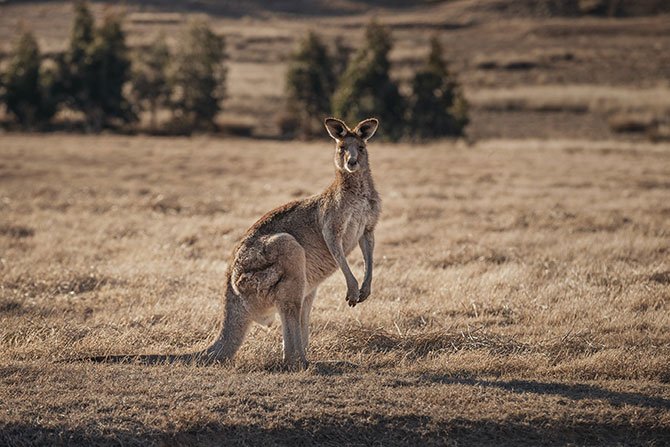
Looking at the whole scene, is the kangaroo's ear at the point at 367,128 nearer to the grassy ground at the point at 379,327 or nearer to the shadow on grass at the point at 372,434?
the grassy ground at the point at 379,327

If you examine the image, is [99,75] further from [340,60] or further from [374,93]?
[374,93]

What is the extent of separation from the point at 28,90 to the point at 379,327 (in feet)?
143

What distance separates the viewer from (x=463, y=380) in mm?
7172

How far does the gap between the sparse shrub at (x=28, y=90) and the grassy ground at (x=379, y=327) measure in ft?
96.6

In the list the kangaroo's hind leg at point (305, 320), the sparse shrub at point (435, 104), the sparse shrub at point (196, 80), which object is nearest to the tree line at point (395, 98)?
the sparse shrub at point (435, 104)

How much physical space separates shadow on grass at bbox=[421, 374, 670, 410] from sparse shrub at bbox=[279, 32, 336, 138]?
133 ft

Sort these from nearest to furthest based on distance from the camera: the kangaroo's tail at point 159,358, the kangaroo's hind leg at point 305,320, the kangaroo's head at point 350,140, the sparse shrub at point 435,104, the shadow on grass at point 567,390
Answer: the shadow on grass at point 567,390, the kangaroo's tail at point 159,358, the kangaroo's hind leg at point 305,320, the kangaroo's head at point 350,140, the sparse shrub at point 435,104

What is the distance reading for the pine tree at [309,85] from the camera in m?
48.0

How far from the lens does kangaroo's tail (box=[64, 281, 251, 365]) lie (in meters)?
7.32

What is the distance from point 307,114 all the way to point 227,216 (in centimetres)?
3152

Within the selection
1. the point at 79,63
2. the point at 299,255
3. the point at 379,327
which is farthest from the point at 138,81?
the point at 299,255

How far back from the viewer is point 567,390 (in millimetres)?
6859

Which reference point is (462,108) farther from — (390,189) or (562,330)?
(562,330)

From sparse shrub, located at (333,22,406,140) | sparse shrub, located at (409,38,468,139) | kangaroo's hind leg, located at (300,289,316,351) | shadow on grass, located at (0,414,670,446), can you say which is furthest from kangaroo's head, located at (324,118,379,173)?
sparse shrub, located at (333,22,406,140)
